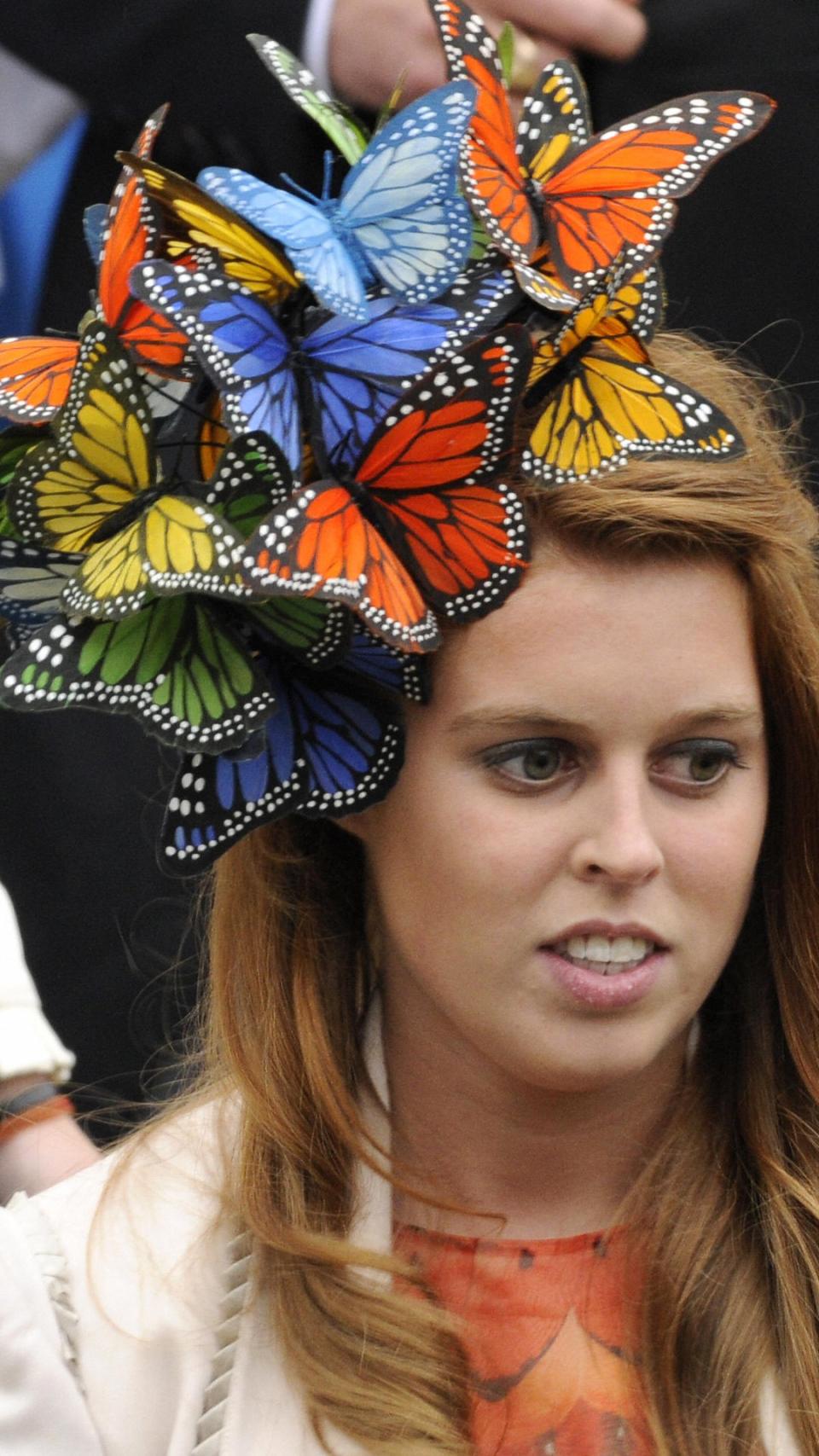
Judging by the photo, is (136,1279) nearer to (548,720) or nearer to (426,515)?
(548,720)

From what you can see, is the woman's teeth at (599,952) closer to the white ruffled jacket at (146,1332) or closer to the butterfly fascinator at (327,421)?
the butterfly fascinator at (327,421)

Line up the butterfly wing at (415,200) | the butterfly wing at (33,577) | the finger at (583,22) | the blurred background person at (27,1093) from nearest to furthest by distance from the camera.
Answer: the butterfly wing at (415,200) < the butterfly wing at (33,577) < the blurred background person at (27,1093) < the finger at (583,22)

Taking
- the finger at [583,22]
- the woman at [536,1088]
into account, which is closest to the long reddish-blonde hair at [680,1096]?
the woman at [536,1088]

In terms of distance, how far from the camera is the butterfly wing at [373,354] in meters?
1.64

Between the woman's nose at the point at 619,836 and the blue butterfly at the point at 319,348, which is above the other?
the blue butterfly at the point at 319,348

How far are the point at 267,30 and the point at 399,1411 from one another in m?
1.70

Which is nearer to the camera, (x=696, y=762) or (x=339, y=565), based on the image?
(x=339, y=565)

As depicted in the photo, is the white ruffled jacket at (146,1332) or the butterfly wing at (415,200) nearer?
the butterfly wing at (415,200)

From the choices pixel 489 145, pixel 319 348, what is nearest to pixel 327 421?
pixel 319 348

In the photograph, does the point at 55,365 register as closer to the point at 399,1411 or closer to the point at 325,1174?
the point at 325,1174

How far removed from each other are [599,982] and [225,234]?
27.3 inches

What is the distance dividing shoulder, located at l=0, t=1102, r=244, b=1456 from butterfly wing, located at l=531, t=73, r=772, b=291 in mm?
919

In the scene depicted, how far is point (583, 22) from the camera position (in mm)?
2492

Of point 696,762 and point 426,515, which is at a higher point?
point 426,515
